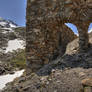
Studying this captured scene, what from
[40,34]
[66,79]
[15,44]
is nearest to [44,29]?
[40,34]

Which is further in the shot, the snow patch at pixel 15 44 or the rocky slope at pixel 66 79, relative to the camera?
the snow patch at pixel 15 44

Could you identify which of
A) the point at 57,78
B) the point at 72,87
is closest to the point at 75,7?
the point at 57,78

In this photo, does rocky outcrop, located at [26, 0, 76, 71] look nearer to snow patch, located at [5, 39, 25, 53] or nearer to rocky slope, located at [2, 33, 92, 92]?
rocky slope, located at [2, 33, 92, 92]

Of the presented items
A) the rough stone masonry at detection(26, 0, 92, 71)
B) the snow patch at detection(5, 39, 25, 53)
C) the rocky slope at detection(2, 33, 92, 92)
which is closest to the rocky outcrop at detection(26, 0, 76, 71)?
the rough stone masonry at detection(26, 0, 92, 71)

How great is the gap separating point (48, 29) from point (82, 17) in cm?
139

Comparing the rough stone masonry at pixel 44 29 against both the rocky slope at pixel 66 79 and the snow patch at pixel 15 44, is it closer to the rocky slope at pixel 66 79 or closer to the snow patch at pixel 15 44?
the rocky slope at pixel 66 79

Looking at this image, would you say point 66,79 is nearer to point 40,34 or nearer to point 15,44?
point 40,34

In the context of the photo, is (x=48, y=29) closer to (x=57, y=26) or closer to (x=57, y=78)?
(x=57, y=26)

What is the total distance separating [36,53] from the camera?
560 cm

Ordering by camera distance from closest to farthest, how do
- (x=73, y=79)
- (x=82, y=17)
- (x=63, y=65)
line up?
1. (x=73, y=79)
2. (x=63, y=65)
3. (x=82, y=17)

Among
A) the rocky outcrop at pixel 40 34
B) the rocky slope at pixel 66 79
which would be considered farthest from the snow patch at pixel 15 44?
the rocky slope at pixel 66 79

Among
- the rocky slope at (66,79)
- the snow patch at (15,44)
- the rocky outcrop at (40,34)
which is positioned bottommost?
the rocky slope at (66,79)

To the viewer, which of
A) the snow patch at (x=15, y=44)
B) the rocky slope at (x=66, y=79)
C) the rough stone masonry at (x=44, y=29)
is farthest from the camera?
the snow patch at (x=15, y=44)

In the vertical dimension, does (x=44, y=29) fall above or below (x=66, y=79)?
above
